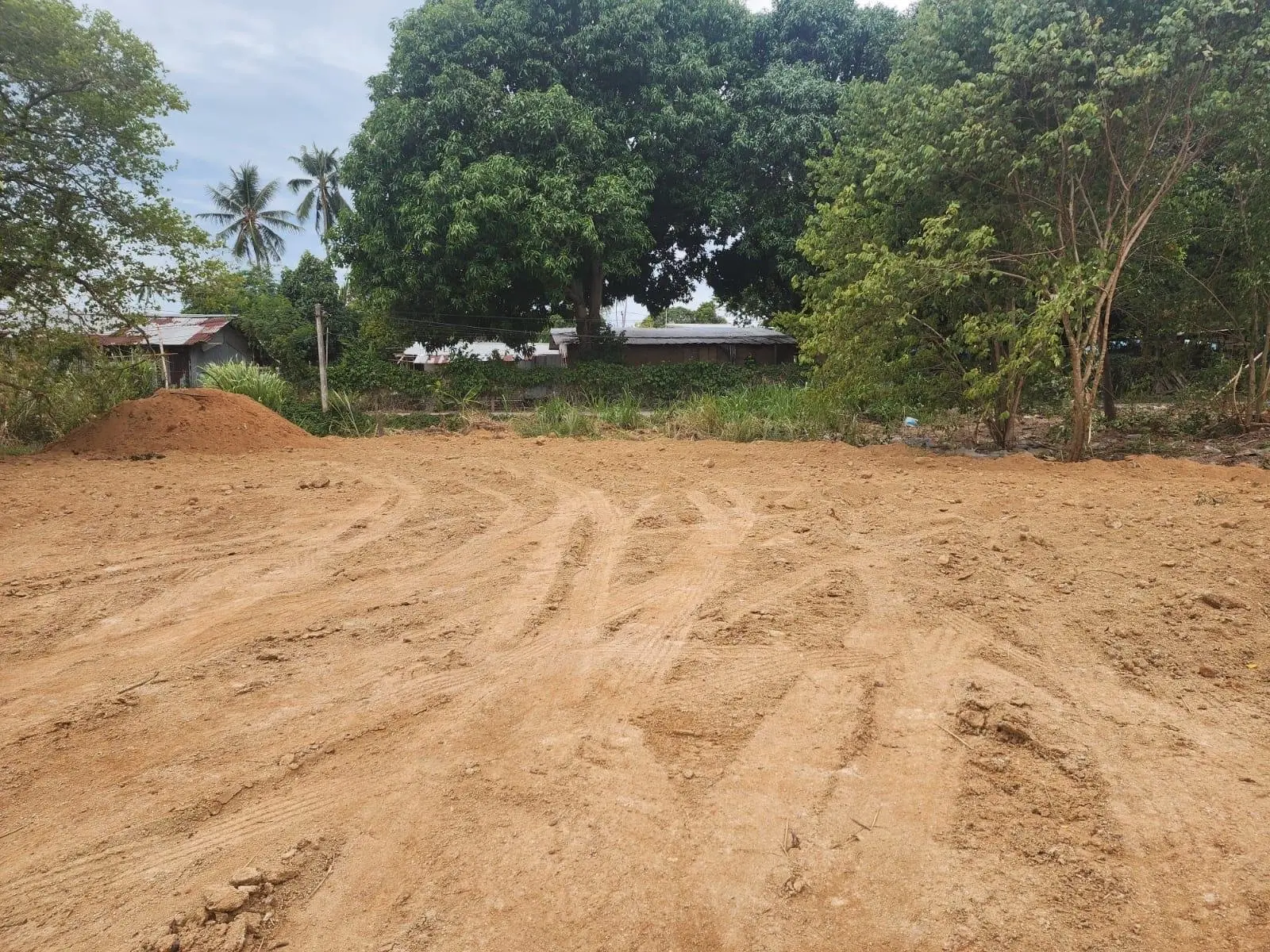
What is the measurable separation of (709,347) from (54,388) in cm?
1727

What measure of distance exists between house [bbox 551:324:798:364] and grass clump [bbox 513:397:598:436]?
9.71 meters

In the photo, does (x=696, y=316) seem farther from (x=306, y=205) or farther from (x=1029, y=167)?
(x=1029, y=167)

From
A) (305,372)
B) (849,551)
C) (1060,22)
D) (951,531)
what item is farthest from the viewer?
(305,372)

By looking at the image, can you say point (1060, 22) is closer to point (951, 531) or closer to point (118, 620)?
point (951, 531)

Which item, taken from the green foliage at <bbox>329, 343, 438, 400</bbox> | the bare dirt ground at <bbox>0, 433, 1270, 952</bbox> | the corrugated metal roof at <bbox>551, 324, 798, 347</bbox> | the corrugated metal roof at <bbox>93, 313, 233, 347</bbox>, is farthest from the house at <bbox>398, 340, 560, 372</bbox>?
the bare dirt ground at <bbox>0, 433, 1270, 952</bbox>

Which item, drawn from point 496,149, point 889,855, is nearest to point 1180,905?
point 889,855

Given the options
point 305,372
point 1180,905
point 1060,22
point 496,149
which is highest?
point 496,149

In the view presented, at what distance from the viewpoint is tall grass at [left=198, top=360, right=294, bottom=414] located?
1464cm

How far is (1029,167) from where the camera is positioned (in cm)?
787

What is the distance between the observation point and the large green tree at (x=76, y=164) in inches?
399

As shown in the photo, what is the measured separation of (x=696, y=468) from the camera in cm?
810

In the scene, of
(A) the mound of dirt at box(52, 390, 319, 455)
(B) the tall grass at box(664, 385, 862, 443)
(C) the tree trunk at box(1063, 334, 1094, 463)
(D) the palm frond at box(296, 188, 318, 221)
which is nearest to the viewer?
(C) the tree trunk at box(1063, 334, 1094, 463)

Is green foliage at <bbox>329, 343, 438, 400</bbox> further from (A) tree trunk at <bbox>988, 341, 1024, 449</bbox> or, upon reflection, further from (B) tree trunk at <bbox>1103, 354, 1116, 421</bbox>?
(B) tree trunk at <bbox>1103, 354, 1116, 421</bbox>

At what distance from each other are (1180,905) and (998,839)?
0.40m
